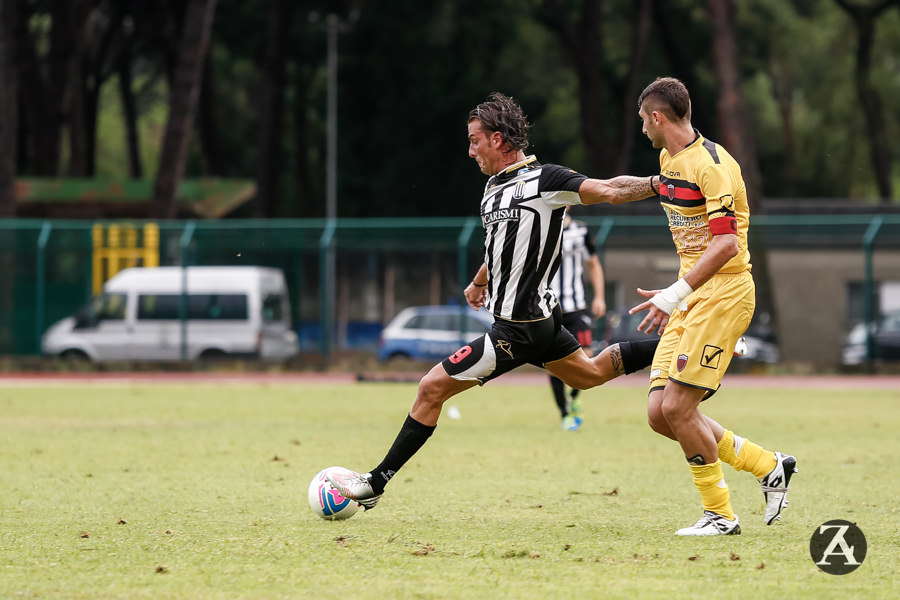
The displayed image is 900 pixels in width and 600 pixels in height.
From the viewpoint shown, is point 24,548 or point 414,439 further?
point 414,439

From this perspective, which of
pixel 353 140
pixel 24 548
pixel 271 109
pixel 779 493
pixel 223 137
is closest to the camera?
pixel 24 548

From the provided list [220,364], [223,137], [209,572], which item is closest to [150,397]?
[220,364]

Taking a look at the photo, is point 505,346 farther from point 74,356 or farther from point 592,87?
point 592,87

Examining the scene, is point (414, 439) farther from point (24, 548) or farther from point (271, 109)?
point (271, 109)

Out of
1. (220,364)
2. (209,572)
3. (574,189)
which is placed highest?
(574,189)

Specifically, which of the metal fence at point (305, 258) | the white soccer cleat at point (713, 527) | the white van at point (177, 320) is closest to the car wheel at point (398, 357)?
the metal fence at point (305, 258)

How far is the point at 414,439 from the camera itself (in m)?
7.12

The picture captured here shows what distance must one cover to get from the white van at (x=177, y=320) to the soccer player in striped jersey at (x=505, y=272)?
19.2 m

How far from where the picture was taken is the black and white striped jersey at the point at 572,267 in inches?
516

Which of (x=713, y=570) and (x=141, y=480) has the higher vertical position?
(x=713, y=570)

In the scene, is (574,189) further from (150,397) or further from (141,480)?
(150,397)

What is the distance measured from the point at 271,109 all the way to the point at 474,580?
35.7 meters

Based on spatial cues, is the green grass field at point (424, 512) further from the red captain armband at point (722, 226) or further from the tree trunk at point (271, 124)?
the tree trunk at point (271, 124)

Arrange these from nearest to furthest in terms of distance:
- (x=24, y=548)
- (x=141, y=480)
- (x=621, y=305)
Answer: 1. (x=24, y=548)
2. (x=141, y=480)
3. (x=621, y=305)
